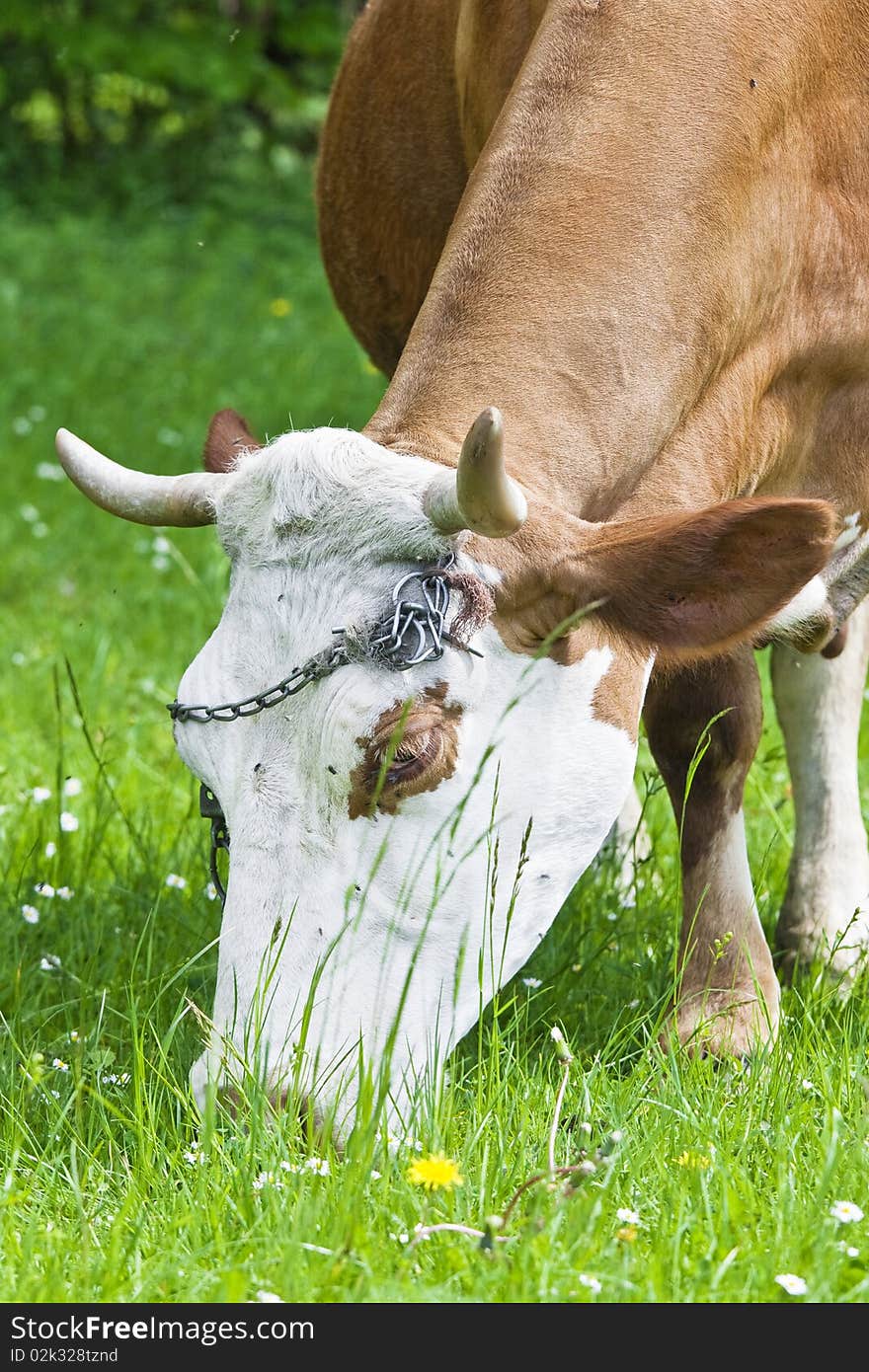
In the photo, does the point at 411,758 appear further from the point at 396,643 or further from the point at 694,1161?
the point at 694,1161

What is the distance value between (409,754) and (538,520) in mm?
430

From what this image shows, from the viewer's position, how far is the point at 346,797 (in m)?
2.74

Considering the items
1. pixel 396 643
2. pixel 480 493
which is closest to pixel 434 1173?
pixel 396 643

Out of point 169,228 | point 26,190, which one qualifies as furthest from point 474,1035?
point 26,190

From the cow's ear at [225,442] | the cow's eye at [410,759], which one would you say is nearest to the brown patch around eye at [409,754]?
the cow's eye at [410,759]

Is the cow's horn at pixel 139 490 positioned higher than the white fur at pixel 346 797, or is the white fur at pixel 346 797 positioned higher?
the cow's horn at pixel 139 490

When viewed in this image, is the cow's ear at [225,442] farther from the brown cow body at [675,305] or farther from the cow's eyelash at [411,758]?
the cow's eyelash at [411,758]

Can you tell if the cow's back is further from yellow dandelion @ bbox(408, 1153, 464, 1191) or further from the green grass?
yellow dandelion @ bbox(408, 1153, 464, 1191)

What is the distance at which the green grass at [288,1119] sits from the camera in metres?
2.33

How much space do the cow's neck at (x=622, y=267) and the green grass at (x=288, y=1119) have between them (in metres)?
0.95

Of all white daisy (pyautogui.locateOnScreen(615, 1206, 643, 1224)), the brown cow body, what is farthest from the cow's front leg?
white daisy (pyautogui.locateOnScreen(615, 1206, 643, 1224))
